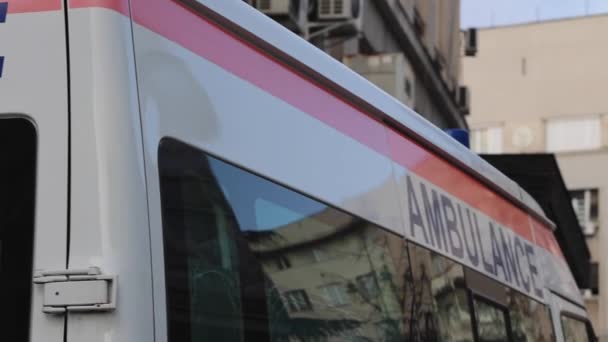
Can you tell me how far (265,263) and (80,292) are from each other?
2.38 ft

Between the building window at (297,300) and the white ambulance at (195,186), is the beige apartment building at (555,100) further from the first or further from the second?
the building window at (297,300)

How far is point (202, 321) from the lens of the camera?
2.47 meters

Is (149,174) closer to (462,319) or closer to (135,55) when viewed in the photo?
(135,55)

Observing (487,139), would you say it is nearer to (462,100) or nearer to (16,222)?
(462,100)

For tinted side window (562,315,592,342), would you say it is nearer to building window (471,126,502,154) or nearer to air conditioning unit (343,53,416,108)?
air conditioning unit (343,53,416,108)

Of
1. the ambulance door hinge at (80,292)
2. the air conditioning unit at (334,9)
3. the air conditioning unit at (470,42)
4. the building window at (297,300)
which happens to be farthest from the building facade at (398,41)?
the ambulance door hinge at (80,292)

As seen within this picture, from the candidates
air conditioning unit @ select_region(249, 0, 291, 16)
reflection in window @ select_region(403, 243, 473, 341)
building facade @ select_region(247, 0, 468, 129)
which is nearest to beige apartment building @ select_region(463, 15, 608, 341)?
building facade @ select_region(247, 0, 468, 129)

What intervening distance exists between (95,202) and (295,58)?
3.50 feet

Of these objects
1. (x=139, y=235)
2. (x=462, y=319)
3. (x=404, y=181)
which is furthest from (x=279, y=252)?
(x=462, y=319)

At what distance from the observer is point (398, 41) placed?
69.6ft

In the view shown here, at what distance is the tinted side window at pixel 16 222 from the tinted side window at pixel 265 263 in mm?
251

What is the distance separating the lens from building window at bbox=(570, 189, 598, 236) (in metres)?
43.4

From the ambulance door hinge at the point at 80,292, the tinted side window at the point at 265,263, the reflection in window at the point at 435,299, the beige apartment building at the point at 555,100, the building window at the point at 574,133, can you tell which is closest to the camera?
the ambulance door hinge at the point at 80,292

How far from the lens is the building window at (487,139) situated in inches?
1804
